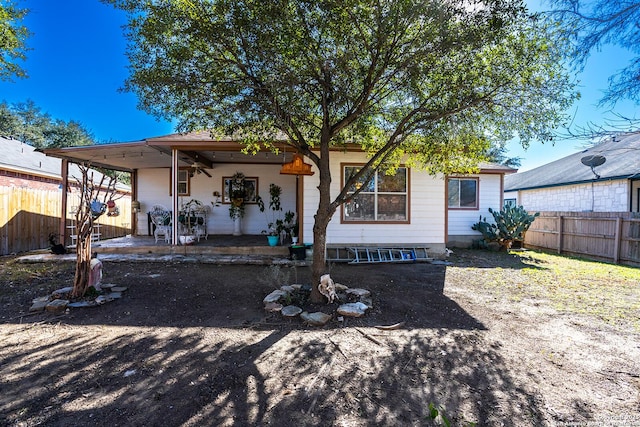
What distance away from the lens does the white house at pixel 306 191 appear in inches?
313

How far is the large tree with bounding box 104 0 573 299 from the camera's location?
145 inches

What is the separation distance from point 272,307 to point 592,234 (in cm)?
1015

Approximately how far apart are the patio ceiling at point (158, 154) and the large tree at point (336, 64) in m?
2.84

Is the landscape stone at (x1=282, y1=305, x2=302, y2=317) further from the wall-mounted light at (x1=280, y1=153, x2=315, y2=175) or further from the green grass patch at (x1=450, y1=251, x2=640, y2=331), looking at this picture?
the green grass patch at (x1=450, y1=251, x2=640, y2=331)

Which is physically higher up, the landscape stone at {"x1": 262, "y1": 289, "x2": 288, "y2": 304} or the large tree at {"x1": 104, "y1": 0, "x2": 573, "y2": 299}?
the large tree at {"x1": 104, "y1": 0, "x2": 573, "y2": 299}

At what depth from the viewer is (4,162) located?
10.4 m

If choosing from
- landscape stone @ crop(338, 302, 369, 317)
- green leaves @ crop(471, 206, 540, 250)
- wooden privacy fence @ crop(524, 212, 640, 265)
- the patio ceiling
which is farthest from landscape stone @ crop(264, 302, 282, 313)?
wooden privacy fence @ crop(524, 212, 640, 265)

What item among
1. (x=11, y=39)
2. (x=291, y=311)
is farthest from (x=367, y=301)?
(x=11, y=39)

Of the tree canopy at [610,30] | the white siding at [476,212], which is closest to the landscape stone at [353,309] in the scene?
the tree canopy at [610,30]

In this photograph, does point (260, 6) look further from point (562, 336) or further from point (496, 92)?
point (562, 336)

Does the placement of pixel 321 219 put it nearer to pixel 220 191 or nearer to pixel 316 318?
pixel 316 318

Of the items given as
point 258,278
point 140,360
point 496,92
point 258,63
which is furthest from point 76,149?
point 496,92

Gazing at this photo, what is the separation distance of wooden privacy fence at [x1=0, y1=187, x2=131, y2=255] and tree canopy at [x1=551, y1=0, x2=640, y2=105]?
11.1 metres

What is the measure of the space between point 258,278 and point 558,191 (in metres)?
13.5
